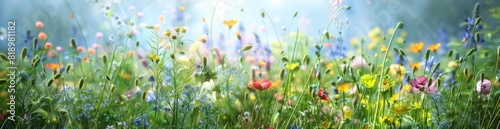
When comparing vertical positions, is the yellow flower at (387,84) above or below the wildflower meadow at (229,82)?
below

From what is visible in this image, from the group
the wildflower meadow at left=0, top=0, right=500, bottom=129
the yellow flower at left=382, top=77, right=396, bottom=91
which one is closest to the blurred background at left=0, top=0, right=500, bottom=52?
the wildflower meadow at left=0, top=0, right=500, bottom=129

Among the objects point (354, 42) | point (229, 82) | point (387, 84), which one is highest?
point (354, 42)

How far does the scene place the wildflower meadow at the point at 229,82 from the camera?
1323 mm

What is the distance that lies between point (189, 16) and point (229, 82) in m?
0.81

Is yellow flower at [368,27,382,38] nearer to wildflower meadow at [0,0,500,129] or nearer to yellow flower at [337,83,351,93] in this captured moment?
wildflower meadow at [0,0,500,129]

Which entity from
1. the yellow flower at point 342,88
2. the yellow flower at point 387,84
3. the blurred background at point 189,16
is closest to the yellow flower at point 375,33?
the blurred background at point 189,16

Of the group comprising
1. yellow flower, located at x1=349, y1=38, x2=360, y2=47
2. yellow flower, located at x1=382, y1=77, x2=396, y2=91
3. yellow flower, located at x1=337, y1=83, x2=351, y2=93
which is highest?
yellow flower, located at x1=349, y1=38, x2=360, y2=47

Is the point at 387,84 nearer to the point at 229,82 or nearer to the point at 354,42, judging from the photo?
the point at 229,82

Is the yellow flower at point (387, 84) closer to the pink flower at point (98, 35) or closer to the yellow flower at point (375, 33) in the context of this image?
the pink flower at point (98, 35)

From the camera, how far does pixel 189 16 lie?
2.32 meters

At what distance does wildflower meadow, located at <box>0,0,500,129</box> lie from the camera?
1.32 metres

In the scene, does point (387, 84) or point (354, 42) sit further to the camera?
point (354, 42)

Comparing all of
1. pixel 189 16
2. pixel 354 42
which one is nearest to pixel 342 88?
pixel 189 16

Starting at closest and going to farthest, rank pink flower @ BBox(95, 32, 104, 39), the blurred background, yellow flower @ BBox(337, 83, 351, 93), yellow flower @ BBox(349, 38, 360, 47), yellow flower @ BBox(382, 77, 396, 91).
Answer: yellow flower @ BBox(382, 77, 396, 91) → yellow flower @ BBox(337, 83, 351, 93) → the blurred background → pink flower @ BBox(95, 32, 104, 39) → yellow flower @ BBox(349, 38, 360, 47)
